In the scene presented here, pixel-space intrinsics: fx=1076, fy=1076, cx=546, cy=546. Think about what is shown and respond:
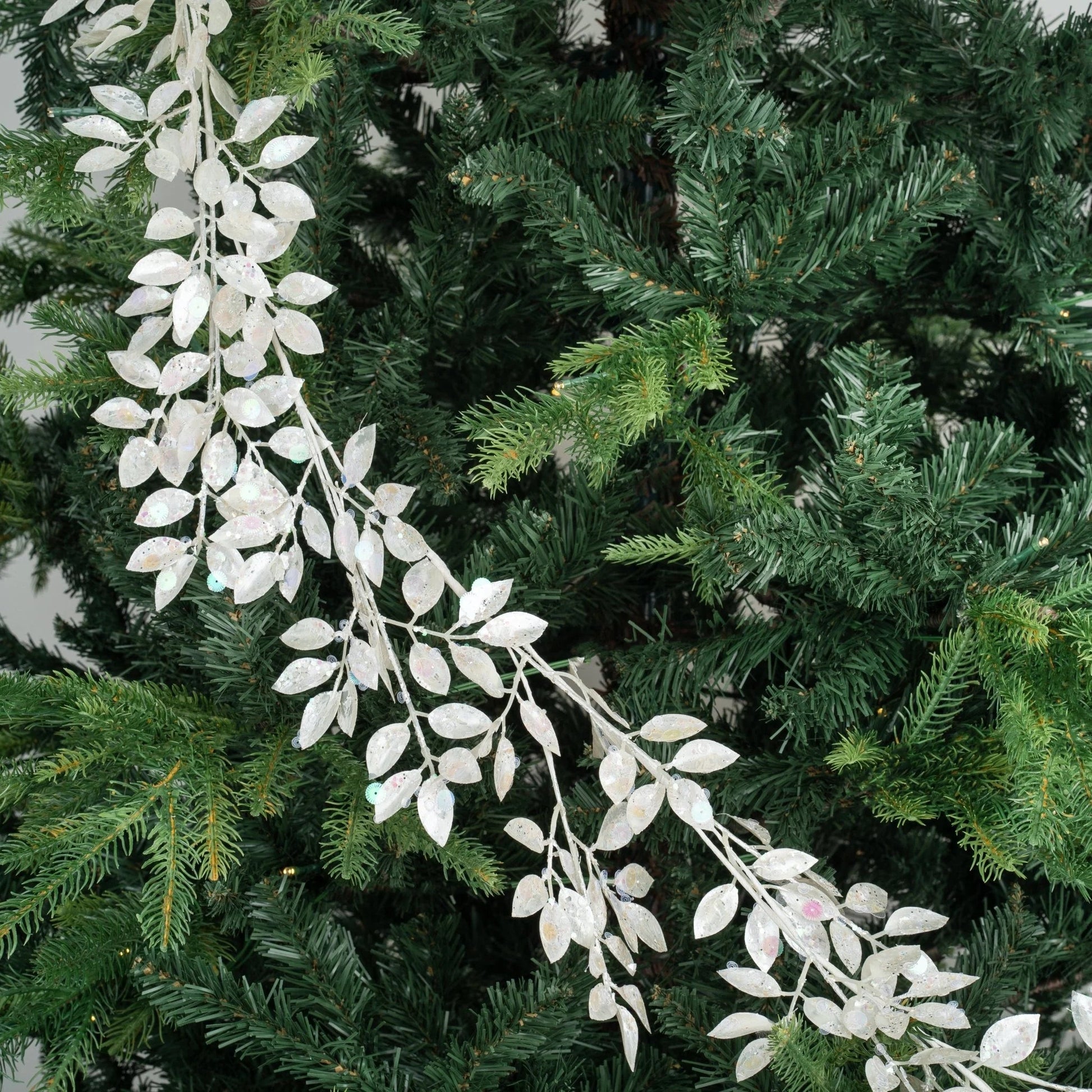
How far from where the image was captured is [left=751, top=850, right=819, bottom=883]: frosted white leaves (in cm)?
32

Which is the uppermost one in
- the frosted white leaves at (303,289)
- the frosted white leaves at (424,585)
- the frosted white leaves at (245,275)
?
the frosted white leaves at (245,275)

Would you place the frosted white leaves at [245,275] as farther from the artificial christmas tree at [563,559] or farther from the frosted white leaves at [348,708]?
the frosted white leaves at [348,708]

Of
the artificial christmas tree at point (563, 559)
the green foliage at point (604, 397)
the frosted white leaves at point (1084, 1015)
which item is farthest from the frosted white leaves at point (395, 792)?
the frosted white leaves at point (1084, 1015)

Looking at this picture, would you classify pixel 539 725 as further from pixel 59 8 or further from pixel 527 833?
pixel 59 8

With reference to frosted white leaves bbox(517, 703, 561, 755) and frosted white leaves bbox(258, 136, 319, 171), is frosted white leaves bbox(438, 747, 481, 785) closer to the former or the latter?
frosted white leaves bbox(517, 703, 561, 755)

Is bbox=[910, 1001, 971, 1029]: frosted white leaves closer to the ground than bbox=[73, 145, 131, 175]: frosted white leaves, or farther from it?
closer to the ground

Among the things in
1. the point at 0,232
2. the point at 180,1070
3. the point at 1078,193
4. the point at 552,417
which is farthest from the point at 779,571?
the point at 0,232

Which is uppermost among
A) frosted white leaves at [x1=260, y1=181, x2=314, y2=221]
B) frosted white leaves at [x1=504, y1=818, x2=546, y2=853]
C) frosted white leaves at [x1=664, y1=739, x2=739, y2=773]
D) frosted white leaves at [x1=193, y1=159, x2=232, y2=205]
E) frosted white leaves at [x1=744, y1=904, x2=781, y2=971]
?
frosted white leaves at [x1=193, y1=159, x2=232, y2=205]

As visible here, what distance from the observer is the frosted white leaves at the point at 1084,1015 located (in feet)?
1.04

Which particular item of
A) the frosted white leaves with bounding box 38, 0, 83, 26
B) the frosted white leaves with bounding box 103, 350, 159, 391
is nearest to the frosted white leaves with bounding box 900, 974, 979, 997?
the frosted white leaves with bounding box 103, 350, 159, 391

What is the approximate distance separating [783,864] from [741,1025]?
54mm

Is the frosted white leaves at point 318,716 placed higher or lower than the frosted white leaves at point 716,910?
higher

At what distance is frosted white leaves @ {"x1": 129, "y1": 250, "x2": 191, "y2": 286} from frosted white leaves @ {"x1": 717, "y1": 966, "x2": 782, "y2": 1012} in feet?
0.88

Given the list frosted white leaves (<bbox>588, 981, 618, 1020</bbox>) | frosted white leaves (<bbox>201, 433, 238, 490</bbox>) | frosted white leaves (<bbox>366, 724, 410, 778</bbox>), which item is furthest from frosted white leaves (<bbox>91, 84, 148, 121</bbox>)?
frosted white leaves (<bbox>588, 981, 618, 1020</bbox>)
